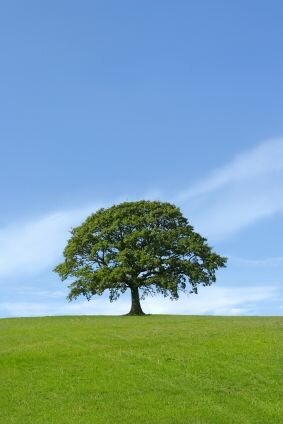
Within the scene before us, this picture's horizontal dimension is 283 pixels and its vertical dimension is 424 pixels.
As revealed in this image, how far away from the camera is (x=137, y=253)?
78.3 m

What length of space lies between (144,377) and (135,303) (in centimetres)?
4856

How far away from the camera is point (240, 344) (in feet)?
137

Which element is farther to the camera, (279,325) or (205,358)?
(279,325)

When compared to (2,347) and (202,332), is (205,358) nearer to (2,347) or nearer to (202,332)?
(202,332)

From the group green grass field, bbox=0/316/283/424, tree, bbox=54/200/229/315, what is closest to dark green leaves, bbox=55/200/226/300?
tree, bbox=54/200/229/315

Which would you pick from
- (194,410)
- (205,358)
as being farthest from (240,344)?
(194,410)

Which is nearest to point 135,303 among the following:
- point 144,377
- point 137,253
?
point 137,253

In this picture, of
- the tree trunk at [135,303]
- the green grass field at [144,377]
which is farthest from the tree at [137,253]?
the green grass field at [144,377]

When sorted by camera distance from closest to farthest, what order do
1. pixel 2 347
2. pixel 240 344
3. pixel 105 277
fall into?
1. pixel 240 344
2. pixel 2 347
3. pixel 105 277

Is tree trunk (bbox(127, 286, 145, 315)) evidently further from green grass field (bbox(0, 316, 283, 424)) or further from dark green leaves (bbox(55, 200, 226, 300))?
green grass field (bbox(0, 316, 283, 424))

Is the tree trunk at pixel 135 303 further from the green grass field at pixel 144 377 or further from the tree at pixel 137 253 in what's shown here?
the green grass field at pixel 144 377

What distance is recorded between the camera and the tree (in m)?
79.2

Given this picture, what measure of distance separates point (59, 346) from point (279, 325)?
2157 centimetres

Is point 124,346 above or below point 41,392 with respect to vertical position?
above
